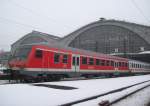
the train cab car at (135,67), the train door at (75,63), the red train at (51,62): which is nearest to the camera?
the red train at (51,62)

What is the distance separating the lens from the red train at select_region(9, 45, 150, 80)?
14.6m

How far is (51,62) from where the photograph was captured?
634 inches

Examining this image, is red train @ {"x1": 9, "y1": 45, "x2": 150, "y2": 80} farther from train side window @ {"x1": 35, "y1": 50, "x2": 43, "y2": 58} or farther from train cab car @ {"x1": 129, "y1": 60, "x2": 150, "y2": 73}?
train cab car @ {"x1": 129, "y1": 60, "x2": 150, "y2": 73}

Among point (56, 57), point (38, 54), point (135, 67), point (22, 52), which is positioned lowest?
point (135, 67)

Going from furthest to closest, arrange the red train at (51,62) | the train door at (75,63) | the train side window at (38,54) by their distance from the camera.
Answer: the train door at (75,63) < the train side window at (38,54) < the red train at (51,62)

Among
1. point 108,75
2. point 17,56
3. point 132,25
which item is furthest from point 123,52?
point 17,56

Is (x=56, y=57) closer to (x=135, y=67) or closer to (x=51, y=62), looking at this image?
(x=51, y=62)

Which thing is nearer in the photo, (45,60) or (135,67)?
(45,60)

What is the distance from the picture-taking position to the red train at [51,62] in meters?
14.6

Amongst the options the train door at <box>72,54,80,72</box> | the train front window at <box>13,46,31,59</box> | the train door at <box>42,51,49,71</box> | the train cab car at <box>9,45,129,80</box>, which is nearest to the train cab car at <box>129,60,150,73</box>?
the train cab car at <box>9,45,129,80</box>

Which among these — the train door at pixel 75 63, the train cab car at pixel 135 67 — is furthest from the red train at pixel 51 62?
the train cab car at pixel 135 67

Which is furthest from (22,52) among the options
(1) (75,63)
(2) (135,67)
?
(2) (135,67)

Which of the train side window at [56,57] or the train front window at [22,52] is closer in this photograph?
the train front window at [22,52]

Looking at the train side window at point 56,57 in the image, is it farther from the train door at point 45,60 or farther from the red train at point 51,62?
the train door at point 45,60
